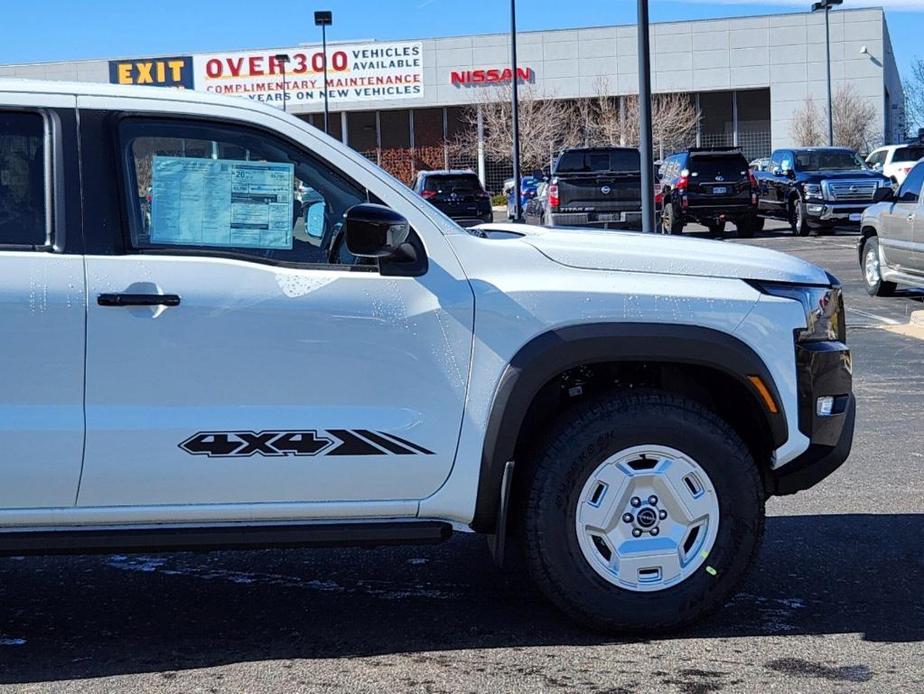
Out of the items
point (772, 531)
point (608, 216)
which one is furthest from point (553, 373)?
point (608, 216)

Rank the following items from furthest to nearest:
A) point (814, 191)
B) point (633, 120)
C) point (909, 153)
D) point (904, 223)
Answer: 1. point (633, 120)
2. point (909, 153)
3. point (814, 191)
4. point (904, 223)

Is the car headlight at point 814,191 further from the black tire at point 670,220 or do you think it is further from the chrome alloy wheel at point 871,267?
the chrome alloy wheel at point 871,267

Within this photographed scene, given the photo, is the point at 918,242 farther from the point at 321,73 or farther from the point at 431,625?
the point at 321,73

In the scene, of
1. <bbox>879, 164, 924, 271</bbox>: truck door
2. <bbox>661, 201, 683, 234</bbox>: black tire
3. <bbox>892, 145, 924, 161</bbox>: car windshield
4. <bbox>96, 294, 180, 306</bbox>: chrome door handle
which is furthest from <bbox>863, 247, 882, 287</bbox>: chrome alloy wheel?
<bbox>892, 145, 924, 161</bbox>: car windshield

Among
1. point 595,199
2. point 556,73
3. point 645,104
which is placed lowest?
point 595,199

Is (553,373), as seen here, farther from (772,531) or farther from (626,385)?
(772,531)

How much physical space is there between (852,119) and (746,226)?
32.7m

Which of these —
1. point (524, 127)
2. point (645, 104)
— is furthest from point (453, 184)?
point (524, 127)

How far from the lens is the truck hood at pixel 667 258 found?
443 cm

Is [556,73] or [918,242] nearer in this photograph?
[918,242]

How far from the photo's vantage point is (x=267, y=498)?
4.21 meters

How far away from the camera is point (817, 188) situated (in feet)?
89.9

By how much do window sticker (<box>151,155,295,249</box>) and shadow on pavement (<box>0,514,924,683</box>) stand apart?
1411 mm

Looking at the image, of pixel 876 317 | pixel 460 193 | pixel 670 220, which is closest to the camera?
pixel 876 317
